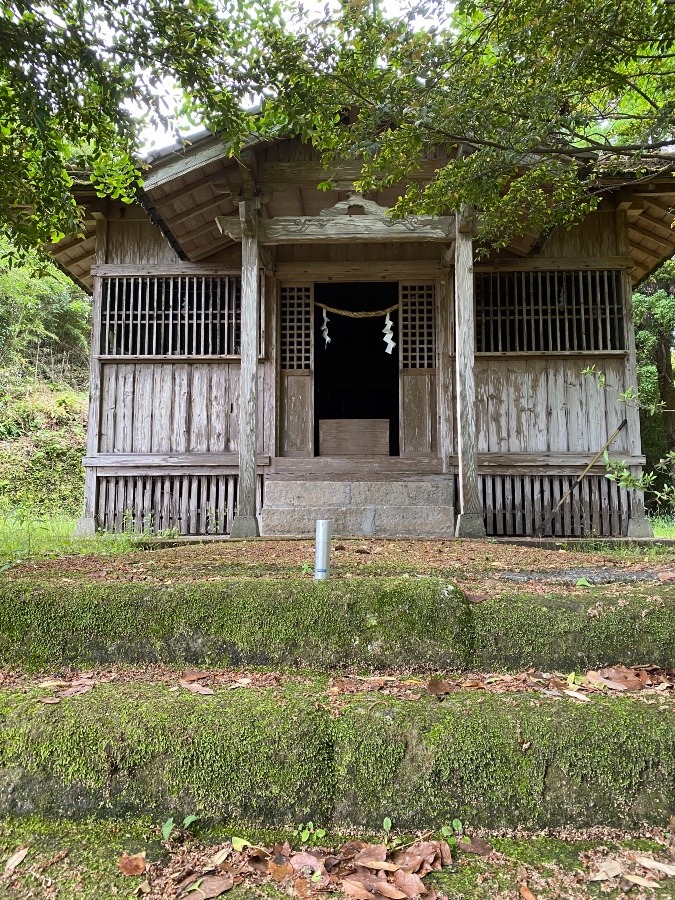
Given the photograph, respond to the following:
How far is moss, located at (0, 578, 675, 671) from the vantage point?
2.56 m

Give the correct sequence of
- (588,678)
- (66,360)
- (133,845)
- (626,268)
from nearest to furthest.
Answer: (133,845), (588,678), (626,268), (66,360)

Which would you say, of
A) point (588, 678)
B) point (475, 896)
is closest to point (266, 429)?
point (588, 678)

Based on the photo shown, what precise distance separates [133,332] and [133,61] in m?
4.62

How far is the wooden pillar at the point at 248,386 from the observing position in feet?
20.1

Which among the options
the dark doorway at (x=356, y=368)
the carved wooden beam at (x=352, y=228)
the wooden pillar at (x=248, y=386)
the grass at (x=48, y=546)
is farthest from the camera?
the dark doorway at (x=356, y=368)

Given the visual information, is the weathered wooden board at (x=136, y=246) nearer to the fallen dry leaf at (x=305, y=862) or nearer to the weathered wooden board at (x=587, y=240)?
the weathered wooden board at (x=587, y=240)

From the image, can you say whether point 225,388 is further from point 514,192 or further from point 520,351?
point 514,192

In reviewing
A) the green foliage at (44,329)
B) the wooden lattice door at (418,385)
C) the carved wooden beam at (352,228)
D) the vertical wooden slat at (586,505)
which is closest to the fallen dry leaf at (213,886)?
the carved wooden beam at (352,228)

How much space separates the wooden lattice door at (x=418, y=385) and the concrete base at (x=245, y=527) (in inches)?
103

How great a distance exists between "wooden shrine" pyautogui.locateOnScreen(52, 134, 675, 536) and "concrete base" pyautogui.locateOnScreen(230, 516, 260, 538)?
0.63 metres

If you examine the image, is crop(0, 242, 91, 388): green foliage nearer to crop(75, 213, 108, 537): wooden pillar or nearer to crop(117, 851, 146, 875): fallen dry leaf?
crop(75, 213, 108, 537): wooden pillar

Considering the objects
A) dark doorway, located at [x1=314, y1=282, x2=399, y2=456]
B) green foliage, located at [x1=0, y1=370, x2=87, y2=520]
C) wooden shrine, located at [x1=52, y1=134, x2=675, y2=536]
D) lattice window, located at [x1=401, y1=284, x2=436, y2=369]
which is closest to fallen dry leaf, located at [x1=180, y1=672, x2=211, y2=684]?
wooden shrine, located at [x1=52, y1=134, x2=675, y2=536]

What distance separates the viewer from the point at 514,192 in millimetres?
4863

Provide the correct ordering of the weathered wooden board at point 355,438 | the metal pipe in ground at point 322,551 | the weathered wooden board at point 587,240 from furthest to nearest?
the weathered wooden board at point 355,438, the weathered wooden board at point 587,240, the metal pipe in ground at point 322,551
